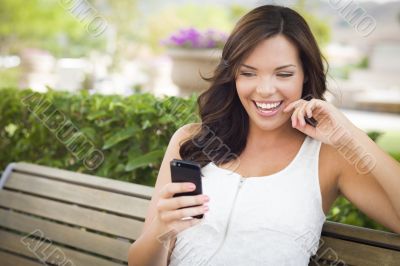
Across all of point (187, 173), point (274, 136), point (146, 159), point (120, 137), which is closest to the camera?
point (187, 173)

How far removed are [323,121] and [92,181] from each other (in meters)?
1.16

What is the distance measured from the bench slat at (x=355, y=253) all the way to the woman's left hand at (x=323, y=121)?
13.9 inches

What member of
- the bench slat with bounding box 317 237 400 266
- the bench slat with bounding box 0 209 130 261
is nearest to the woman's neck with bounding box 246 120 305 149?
the bench slat with bounding box 317 237 400 266

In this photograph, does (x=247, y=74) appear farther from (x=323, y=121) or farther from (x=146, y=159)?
(x=146, y=159)

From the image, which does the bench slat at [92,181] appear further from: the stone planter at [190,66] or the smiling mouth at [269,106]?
the stone planter at [190,66]

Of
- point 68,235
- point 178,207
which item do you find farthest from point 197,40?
Result: point 178,207

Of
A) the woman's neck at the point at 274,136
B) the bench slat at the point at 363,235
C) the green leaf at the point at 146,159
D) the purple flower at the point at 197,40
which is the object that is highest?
the purple flower at the point at 197,40

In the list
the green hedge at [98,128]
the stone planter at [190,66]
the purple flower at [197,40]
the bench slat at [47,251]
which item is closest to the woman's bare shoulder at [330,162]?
the green hedge at [98,128]

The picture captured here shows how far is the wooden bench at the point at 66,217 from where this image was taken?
7.97 ft

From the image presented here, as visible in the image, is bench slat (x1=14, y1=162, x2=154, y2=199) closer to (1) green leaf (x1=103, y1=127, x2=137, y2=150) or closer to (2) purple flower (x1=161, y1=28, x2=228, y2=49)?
(1) green leaf (x1=103, y1=127, x2=137, y2=150)

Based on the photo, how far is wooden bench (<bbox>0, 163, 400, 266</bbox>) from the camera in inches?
95.7

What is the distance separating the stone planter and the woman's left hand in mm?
3897

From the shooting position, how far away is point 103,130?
311 cm

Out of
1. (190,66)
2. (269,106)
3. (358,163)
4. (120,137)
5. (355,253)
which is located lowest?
(355,253)
